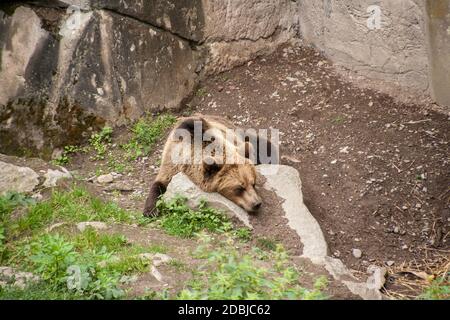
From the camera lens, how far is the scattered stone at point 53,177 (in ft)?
25.2

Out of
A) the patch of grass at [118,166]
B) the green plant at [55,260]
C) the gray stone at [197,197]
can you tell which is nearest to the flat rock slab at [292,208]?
the gray stone at [197,197]

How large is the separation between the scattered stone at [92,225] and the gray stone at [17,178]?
1083mm

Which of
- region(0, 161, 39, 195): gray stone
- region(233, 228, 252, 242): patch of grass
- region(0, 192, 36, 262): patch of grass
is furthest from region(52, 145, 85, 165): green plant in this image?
region(233, 228, 252, 242): patch of grass

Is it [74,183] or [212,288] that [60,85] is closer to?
[74,183]

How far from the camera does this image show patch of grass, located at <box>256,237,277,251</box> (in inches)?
265

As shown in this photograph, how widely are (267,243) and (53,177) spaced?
272cm

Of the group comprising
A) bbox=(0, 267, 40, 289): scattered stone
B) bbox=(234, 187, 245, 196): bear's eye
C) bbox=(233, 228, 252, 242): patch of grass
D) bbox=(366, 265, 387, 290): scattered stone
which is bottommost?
bbox=(366, 265, 387, 290): scattered stone

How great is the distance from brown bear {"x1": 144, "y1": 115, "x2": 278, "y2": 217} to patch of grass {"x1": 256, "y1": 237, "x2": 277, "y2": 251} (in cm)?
45

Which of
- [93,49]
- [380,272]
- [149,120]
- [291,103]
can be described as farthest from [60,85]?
[380,272]

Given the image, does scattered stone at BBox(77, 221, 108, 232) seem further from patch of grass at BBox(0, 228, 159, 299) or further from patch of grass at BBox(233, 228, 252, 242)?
patch of grass at BBox(233, 228, 252, 242)

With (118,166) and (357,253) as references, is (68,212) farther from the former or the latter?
(357,253)

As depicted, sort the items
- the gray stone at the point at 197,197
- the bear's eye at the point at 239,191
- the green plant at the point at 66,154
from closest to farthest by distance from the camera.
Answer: the gray stone at the point at 197,197, the bear's eye at the point at 239,191, the green plant at the point at 66,154

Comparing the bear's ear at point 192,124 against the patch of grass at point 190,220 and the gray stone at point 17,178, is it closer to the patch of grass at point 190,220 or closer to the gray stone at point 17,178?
the patch of grass at point 190,220

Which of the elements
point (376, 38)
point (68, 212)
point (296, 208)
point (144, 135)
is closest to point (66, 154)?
point (144, 135)
